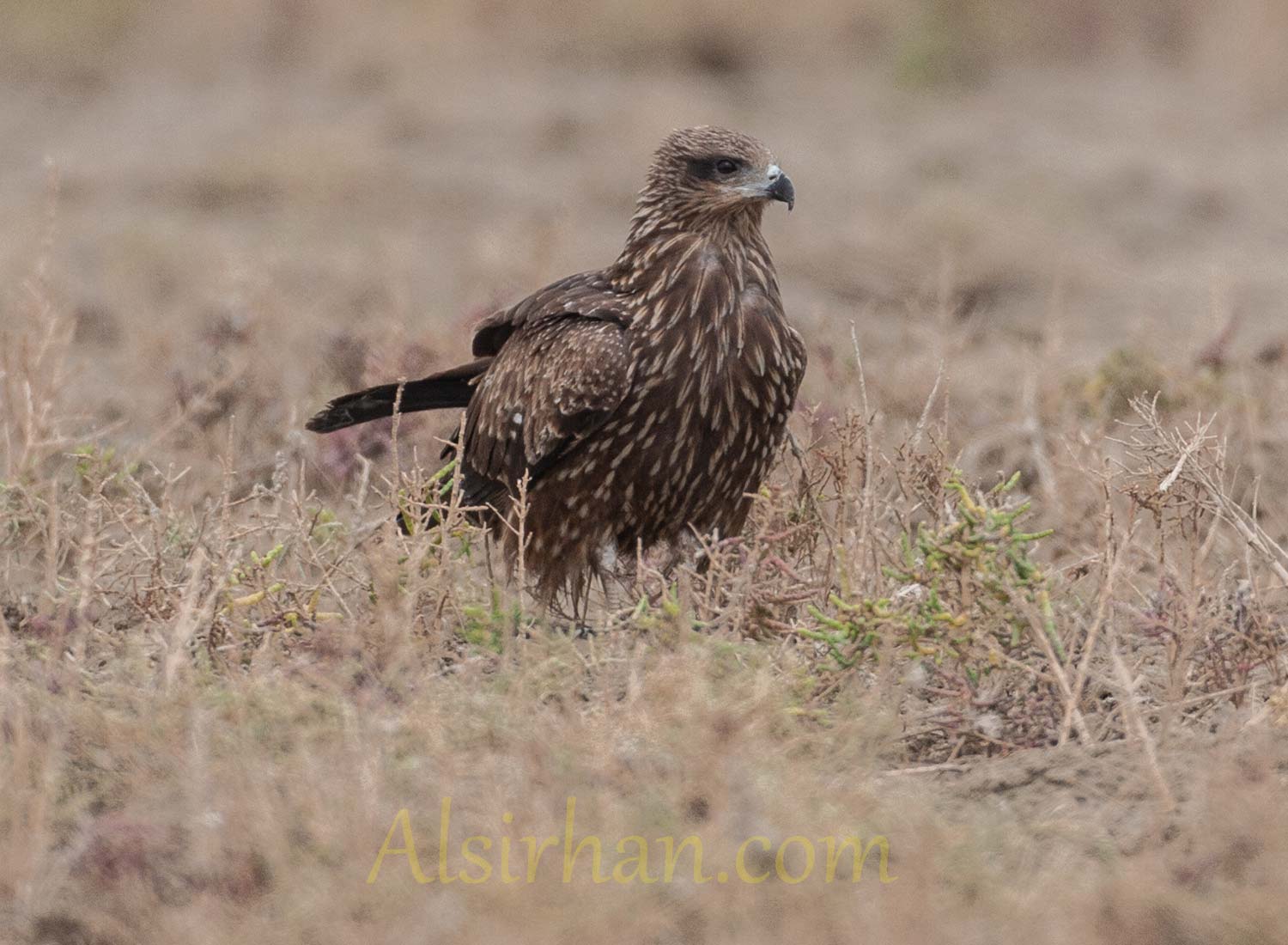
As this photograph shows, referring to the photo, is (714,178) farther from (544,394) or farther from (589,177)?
(589,177)

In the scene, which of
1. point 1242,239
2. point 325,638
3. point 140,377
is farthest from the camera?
point 1242,239

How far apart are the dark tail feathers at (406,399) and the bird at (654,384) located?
0.30 m

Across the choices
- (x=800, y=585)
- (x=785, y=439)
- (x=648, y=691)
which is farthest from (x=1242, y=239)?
(x=648, y=691)

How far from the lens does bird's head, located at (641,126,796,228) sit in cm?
571

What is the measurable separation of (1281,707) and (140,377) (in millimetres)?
5198

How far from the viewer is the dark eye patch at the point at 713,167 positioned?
5.77 m

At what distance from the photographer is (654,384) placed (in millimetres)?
5465

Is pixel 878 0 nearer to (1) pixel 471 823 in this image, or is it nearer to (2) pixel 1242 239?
(2) pixel 1242 239

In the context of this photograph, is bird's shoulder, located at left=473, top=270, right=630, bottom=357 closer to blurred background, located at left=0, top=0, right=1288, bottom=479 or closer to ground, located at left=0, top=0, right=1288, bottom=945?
ground, located at left=0, top=0, right=1288, bottom=945

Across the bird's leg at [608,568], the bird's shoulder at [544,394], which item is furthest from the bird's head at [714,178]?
the bird's leg at [608,568]

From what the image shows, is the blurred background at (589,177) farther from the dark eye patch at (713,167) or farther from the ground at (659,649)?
the dark eye patch at (713,167)

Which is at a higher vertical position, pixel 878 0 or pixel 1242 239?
pixel 878 0

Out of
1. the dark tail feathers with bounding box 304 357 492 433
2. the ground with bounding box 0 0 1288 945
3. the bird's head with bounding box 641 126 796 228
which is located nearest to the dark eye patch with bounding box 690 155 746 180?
the bird's head with bounding box 641 126 796 228

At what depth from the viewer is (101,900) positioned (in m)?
3.73
